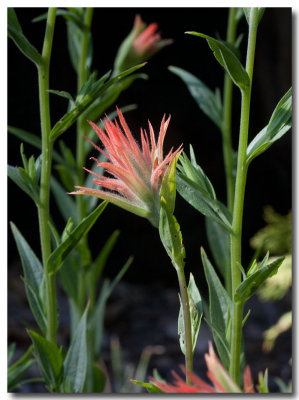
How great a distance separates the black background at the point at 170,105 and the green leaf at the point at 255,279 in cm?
60

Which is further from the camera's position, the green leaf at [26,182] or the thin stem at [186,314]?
the green leaf at [26,182]

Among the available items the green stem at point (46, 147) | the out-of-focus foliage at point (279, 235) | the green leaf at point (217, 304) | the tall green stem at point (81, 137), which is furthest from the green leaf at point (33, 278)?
the out-of-focus foliage at point (279, 235)

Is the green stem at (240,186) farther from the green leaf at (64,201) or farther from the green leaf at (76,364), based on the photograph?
the green leaf at (64,201)

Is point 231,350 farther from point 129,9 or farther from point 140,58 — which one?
point 129,9

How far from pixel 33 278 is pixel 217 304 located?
0.94ft

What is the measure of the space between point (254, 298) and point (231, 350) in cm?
99

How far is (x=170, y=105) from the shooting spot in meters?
1.42

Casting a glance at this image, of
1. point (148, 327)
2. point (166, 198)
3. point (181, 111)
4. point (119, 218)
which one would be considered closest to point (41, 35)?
point (181, 111)

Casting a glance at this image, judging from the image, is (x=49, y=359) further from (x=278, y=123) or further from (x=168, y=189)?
(x=278, y=123)

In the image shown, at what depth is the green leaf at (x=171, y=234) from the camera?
0.59 m

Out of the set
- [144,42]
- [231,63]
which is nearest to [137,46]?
[144,42]

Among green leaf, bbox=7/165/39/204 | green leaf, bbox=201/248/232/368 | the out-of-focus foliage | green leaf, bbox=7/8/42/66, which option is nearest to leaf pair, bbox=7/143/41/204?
green leaf, bbox=7/165/39/204

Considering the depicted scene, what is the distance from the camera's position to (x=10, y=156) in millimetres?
1250

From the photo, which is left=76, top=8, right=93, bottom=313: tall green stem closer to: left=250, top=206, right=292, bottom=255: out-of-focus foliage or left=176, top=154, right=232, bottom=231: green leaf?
left=176, top=154, right=232, bottom=231: green leaf
